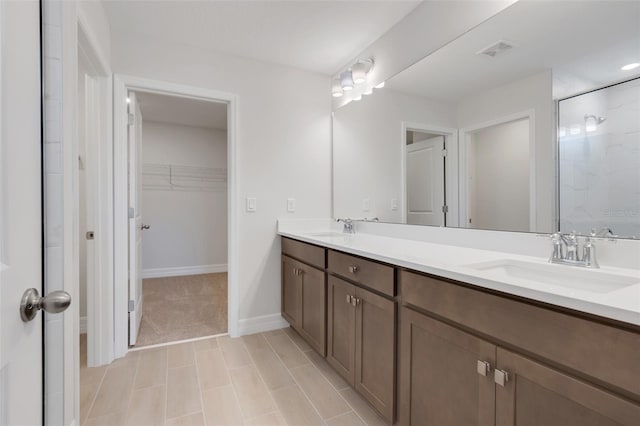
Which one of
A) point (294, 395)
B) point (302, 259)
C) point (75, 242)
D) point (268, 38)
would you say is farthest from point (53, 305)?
point (268, 38)

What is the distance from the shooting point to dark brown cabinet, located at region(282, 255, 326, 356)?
1985 millimetres

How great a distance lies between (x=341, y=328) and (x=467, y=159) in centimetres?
118

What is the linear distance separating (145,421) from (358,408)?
3.52ft

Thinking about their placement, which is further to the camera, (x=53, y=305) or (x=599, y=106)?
(x=599, y=106)

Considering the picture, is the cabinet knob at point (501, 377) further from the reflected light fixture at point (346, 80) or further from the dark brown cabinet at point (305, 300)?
the reflected light fixture at point (346, 80)

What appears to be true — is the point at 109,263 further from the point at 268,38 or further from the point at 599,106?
the point at 599,106

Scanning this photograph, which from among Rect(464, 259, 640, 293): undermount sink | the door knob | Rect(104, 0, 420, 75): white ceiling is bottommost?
Rect(464, 259, 640, 293): undermount sink

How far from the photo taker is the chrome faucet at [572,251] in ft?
3.70

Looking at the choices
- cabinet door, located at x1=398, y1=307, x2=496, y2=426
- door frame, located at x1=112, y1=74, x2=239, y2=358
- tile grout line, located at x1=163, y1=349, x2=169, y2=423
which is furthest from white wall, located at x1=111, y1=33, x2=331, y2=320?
cabinet door, located at x1=398, y1=307, x2=496, y2=426

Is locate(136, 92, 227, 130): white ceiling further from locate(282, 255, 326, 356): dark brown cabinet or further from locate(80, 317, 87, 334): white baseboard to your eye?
locate(80, 317, 87, 334): white baseboard

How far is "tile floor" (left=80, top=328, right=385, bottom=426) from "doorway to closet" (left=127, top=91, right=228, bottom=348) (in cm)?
127

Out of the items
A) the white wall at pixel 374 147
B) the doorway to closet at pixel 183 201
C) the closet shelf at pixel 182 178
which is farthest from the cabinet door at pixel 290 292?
the closet shelf at pixel 182 178

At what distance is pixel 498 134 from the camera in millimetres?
1558
